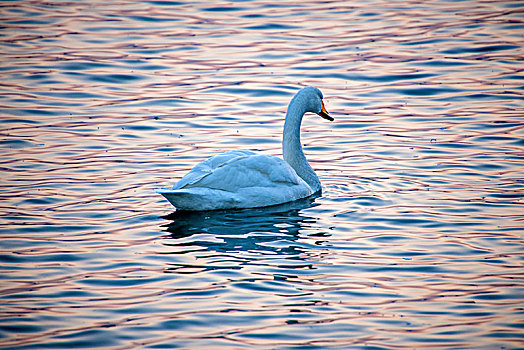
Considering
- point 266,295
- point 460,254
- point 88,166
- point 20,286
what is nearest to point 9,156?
point 88,166

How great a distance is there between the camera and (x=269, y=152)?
11.6 m

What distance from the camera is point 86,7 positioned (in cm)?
1908

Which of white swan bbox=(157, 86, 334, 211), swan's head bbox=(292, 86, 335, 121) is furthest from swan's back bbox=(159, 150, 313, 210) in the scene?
swan's head bbox=(292, 86, 335, 121)

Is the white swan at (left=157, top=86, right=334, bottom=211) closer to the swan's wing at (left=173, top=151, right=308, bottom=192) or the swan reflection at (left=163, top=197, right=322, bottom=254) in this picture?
the swan's wing at (left=173, top=151, right=308, bottom=192)

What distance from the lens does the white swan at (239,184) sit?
29.9 ft

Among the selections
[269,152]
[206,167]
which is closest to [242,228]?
[206,167]

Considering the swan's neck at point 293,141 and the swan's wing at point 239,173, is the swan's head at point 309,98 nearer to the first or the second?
the swan's neck at point 293,141

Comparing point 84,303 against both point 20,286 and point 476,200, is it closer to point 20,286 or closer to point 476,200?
point 20,286

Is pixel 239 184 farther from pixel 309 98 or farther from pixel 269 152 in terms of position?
pixel 269 152

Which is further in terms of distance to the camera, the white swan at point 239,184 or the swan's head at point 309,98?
the swan's head at point 309,98

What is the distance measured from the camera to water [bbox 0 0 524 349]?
654cm

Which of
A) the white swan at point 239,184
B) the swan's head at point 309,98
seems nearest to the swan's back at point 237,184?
the white swan at point 239,184

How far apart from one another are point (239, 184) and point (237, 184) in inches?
1.1

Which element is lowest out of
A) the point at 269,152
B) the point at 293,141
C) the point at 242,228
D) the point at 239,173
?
the point at 242,228
